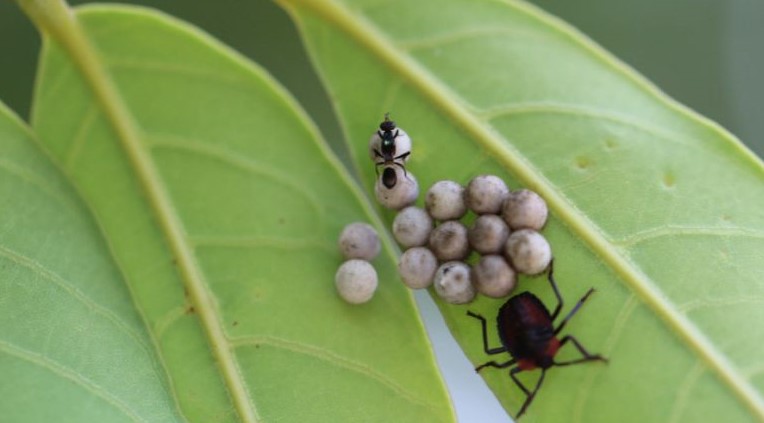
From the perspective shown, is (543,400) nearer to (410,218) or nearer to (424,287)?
(424,287)

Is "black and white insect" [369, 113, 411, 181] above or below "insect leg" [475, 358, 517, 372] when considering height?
above

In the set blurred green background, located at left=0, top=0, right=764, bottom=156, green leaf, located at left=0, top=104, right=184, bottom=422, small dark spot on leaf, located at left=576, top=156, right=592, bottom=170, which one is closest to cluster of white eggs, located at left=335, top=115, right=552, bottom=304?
small dark spot on leaf, located at left=576, top=156, right=592, bottom=170

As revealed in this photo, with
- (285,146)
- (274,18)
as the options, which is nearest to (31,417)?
(285,146)

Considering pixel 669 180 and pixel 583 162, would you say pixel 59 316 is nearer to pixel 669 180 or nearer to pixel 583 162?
pixel 583 162

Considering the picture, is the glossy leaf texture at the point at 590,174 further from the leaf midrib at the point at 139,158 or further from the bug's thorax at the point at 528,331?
the leaf midrib at the point at 139,158

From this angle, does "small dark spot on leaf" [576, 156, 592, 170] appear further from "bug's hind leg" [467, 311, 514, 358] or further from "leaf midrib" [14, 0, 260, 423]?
"leaf midrib" [14, 0, 260, 423]

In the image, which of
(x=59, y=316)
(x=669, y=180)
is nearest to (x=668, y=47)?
(x=669, y=180)
